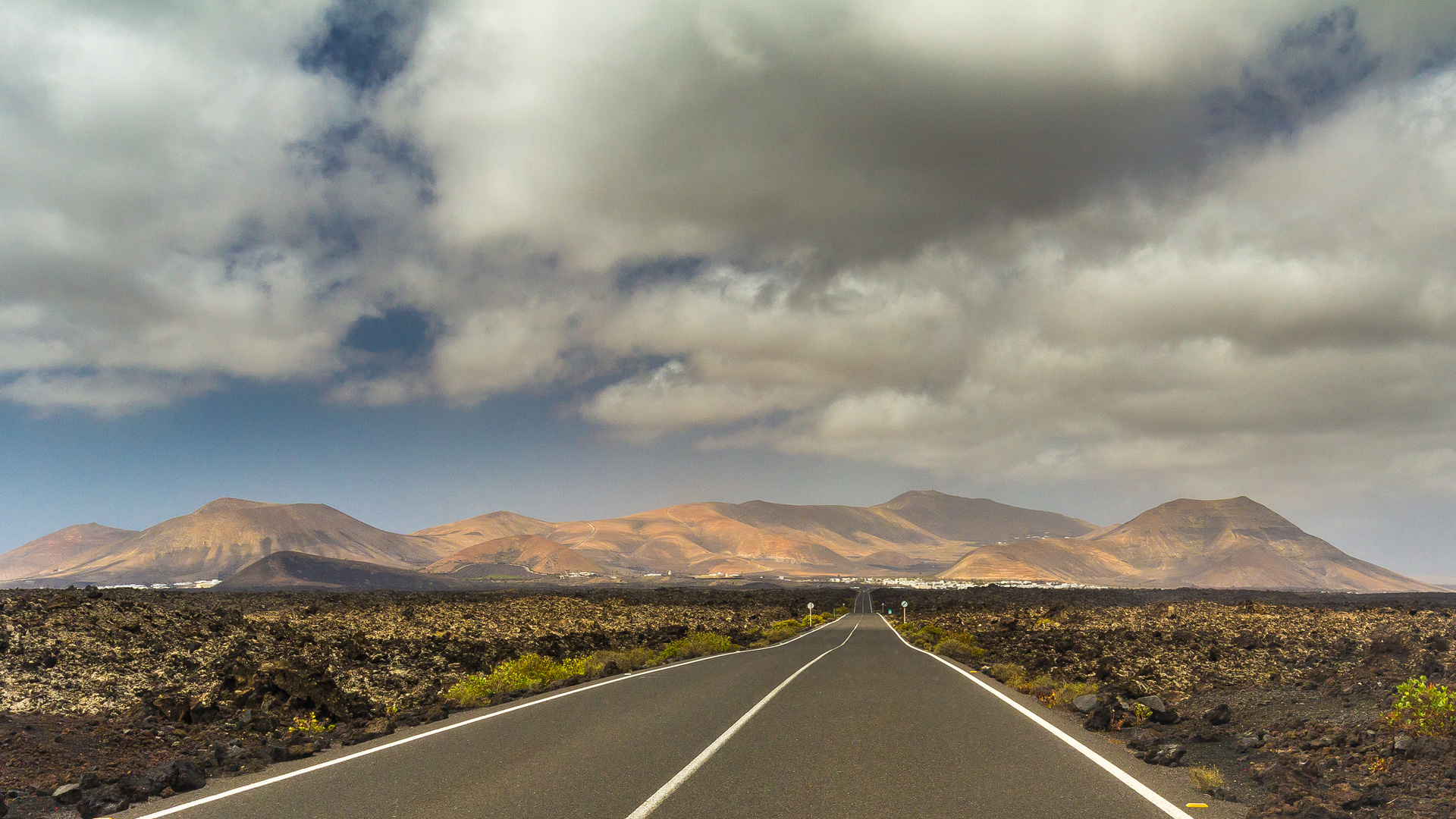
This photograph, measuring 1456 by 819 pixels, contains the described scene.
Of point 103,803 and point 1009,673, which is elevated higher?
point 103,803

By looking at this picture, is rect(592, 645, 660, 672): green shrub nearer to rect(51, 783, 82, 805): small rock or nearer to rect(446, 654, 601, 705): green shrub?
rect(446, 654, 601, 705): green shrub

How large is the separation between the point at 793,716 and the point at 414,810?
6.70 m

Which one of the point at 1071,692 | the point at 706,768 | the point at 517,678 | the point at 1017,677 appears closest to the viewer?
the point at 706,768

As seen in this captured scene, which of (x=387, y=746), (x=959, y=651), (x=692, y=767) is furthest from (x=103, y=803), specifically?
(x=959, y=651)

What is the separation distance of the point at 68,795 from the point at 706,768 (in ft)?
21.5

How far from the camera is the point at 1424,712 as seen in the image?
9188mm

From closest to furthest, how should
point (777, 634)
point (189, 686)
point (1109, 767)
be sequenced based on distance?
point (1109, 767) < point (189, 686) < point (777, 634)

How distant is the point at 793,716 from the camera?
12359 mm

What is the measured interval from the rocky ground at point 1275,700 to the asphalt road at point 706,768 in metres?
1.54

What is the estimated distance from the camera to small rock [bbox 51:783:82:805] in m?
7.90

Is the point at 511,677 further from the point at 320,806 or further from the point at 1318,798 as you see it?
the point at 1318,798

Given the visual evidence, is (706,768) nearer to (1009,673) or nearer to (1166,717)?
(1166,717)

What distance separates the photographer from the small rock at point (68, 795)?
25.9 ft

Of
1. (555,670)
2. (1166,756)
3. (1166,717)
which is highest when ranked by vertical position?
(1166,756)
